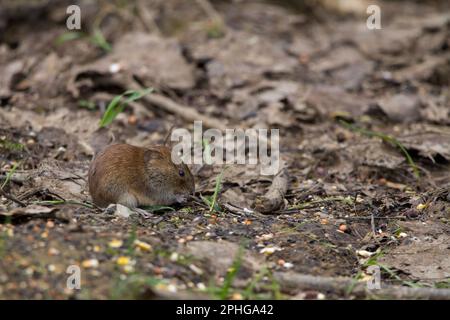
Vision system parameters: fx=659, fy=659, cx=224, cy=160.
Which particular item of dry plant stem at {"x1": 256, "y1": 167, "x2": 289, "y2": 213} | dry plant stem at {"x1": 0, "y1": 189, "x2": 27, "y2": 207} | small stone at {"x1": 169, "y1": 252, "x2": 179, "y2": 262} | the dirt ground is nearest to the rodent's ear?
the dirt ground

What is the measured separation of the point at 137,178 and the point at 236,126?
7.45 ft

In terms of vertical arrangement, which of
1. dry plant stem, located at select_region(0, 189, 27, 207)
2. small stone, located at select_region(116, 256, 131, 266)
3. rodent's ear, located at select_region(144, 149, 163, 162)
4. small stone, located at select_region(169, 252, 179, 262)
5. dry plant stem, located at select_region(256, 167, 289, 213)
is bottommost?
small stone, located at select_region(169, 252, 179, 262)

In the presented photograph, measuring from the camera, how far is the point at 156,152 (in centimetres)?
599

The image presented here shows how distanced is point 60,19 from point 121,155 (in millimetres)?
5070

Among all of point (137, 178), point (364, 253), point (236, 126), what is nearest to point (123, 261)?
point (137, 178)

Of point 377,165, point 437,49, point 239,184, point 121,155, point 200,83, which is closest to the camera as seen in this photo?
point 121,155

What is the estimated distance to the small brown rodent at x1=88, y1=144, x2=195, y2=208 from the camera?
5.50 metres

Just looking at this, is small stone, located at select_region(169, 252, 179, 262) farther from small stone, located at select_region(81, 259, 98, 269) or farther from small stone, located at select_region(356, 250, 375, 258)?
small stone, located at select_region(356, 250, 375, 258)

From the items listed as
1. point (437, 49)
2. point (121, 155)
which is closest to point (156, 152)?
point (121, 155)

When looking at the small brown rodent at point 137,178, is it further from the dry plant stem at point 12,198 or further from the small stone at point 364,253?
the small stone at point 364,253

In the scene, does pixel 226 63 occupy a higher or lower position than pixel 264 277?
higher

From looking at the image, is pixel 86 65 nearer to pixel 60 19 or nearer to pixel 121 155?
pixel 60 19

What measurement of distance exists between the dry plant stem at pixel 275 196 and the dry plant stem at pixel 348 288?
4.23 feet

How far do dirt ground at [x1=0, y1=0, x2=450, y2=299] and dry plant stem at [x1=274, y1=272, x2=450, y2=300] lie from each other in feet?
0.10
